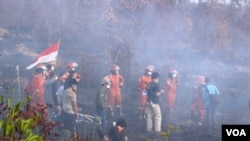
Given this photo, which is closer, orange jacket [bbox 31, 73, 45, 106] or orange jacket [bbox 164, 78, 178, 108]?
orange jacket [bbox 31, 73, 45, 106]

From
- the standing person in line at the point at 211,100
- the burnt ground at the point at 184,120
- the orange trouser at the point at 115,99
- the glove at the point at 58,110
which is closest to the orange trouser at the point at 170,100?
the burnt ground at the point at 184,120

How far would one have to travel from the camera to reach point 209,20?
18.1 metres

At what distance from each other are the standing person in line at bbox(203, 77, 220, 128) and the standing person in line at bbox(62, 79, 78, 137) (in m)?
3.49

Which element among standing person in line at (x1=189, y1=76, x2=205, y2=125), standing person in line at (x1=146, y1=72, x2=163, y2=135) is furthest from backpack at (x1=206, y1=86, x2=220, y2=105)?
standing person in line at (x1=146, y1=72, x2=163, y2=135)

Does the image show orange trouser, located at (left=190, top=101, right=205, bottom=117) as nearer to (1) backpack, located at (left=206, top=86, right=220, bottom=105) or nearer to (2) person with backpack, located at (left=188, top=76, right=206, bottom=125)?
(2) person with backpack, located at (left=188, top=76, right=206, bottom=125)

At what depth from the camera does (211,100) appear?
9234mm

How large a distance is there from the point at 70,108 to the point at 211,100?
12.0 feet

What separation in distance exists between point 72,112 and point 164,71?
6061 mm

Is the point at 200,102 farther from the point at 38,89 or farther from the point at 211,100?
the point at 38,89

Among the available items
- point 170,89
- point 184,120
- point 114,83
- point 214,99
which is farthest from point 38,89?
point 214,99

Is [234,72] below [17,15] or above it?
below

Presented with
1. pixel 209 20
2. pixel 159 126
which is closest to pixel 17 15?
pixel 209 20

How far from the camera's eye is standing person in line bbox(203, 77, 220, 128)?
9195 millimetres

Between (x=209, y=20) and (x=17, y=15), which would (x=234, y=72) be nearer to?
(x=209, y=20)
